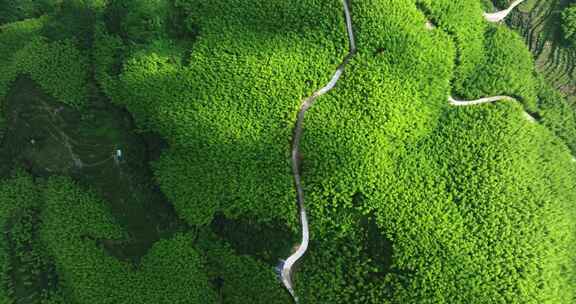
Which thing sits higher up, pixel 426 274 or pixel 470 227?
pixel 470 227

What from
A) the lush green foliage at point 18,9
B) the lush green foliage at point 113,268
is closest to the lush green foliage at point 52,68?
the lush green foliage at point 18,9

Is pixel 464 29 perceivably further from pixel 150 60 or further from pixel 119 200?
pixel 119 200

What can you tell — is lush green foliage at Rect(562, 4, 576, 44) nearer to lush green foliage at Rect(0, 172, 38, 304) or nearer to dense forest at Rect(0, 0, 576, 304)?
dense forest at Rect(0, 0, 576, 304)

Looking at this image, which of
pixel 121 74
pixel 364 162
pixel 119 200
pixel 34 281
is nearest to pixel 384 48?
pixel 364 162

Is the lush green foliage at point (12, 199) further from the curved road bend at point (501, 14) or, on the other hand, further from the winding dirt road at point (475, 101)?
the curved road bend at point (501, 14)

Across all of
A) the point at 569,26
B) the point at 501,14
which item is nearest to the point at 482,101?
the point at 501,14

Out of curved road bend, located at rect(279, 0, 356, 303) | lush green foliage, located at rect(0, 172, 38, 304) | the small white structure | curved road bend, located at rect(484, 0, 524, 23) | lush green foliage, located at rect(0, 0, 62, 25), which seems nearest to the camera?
curved road bend, located at rect(279, 0, 356, 303)

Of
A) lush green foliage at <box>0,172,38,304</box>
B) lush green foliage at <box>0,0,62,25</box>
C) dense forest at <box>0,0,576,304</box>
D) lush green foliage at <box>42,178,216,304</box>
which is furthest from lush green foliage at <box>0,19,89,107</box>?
lush green foliage at <box>42,178,216,304</box>
